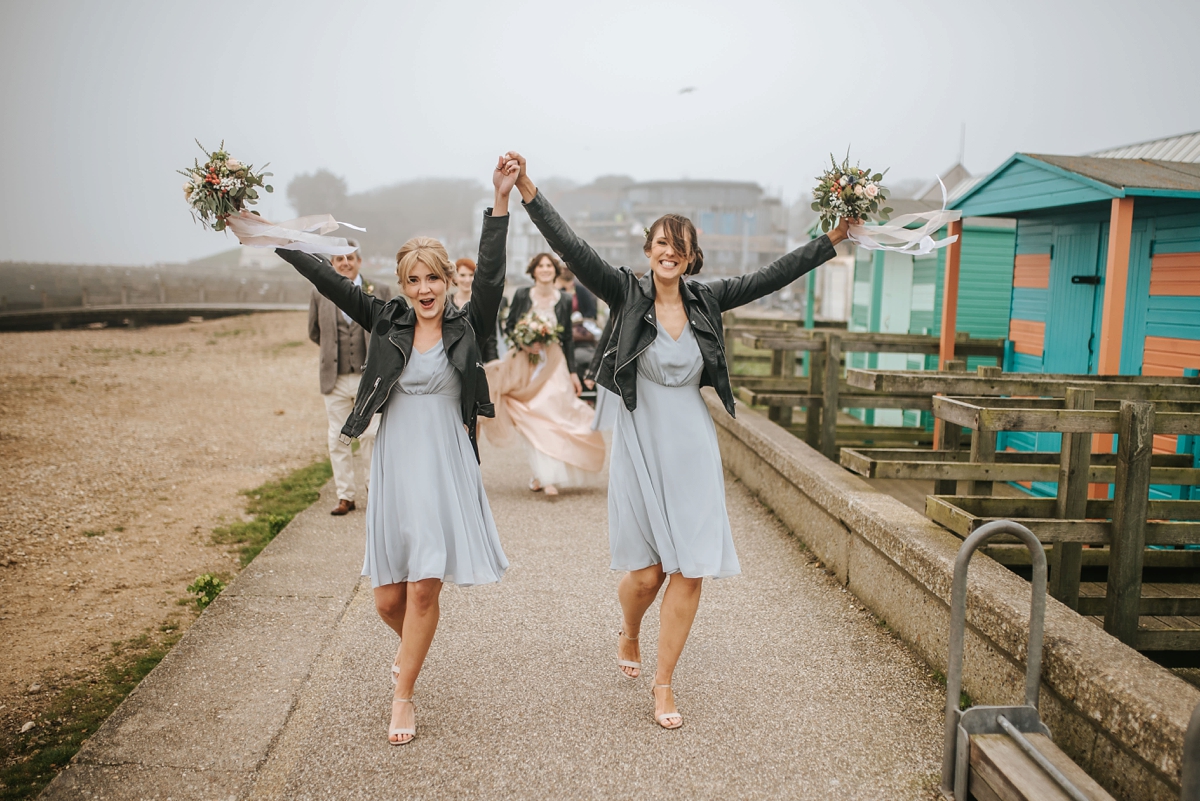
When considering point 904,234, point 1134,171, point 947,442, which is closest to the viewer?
point 904,234

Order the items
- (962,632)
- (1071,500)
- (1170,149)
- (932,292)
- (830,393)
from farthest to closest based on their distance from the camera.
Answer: (932,292) < (1170,149) < (830,393) < (1071,500) < (962,632)

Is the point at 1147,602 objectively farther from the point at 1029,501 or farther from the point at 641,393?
the point at 641,393

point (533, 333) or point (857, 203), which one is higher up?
point (857, 203)

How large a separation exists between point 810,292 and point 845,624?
34.5ft

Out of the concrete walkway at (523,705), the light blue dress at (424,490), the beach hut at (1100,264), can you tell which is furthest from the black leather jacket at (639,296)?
the beach hut at (1100,264)

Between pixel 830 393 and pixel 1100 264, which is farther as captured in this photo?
pixel 830 393

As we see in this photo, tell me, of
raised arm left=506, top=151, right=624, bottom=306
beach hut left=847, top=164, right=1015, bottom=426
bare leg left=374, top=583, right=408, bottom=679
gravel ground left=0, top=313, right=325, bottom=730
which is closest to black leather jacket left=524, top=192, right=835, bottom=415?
raised arm left=506, top=151, right=624, bottom=306

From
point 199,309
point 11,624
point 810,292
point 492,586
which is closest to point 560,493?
point 492,586

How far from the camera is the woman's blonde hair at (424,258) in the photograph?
379cm

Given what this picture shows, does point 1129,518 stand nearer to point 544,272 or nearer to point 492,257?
point 492,257

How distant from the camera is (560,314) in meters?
8.37

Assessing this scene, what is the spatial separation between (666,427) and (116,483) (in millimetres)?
7015

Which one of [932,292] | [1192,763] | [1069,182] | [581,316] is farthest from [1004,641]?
[932,292]

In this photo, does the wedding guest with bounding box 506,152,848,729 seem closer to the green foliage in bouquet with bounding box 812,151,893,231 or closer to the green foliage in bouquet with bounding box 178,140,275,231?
the green foliage in bouquet with bounding box 812,151,893,231
